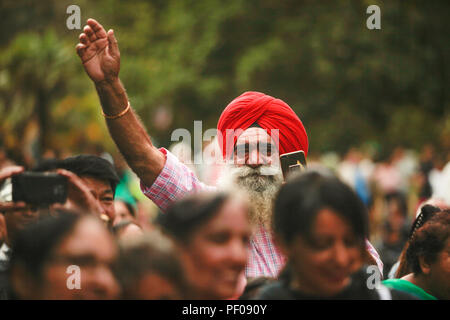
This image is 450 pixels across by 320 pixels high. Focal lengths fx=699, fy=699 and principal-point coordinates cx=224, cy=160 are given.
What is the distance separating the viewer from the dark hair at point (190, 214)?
2.06 meters

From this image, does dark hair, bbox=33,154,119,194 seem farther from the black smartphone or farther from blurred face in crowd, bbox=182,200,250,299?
blurred face in crowd, bbox=182,200,250,299

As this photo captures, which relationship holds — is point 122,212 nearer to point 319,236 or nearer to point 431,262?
point 431,262

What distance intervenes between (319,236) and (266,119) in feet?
6.07

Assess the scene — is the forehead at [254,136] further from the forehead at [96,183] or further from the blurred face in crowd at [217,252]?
the blurred face in crowd at [217,252]

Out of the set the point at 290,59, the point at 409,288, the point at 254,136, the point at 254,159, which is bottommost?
the point at 409,288

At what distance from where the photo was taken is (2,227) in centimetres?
364

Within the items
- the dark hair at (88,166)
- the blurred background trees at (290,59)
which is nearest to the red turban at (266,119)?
the dark hair at (88,166)

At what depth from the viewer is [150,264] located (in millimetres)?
2064

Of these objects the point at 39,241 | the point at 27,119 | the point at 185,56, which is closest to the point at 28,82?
the point at 27,119

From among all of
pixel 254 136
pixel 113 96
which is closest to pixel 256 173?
pixel 254 136

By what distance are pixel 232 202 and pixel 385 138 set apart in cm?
2302

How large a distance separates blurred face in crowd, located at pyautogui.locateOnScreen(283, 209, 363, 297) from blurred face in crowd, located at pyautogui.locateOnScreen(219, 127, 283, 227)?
1.21 m

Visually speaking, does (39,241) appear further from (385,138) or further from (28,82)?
(385,138)
